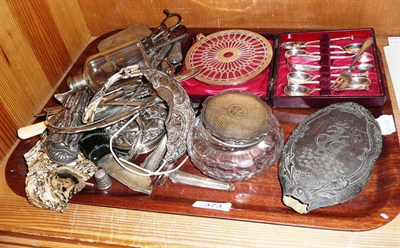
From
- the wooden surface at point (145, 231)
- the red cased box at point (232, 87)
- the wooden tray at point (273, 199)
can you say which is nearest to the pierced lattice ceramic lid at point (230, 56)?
the red cased box at point (232, 87)

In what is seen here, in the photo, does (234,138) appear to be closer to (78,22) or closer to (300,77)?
(300,77)

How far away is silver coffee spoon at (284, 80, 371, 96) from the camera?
0.86 metres

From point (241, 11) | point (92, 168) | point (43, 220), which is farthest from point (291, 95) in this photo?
point (43, 220)

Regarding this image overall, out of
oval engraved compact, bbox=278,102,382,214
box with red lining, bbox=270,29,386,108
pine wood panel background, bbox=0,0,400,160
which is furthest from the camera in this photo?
pine wood panel background, bbox=0,0,400,160

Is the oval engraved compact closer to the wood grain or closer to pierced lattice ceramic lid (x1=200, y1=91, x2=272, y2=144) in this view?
pierced lattice ceramic lid (x1=200, y1=91, x2=272, y2=144)

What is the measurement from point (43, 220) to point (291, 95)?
544mm

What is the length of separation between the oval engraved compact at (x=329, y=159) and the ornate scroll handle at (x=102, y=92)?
0.32 m

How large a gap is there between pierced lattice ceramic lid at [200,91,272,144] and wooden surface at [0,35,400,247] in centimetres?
16

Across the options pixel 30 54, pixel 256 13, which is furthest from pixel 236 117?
pixel 30 54

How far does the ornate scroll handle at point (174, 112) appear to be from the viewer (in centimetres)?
76

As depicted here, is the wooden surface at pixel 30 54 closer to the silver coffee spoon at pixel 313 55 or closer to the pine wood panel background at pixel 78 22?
the pine wood panel background at pixel 78 22

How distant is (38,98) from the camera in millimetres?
1039

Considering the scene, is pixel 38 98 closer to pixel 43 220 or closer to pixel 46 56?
pixel 46 56

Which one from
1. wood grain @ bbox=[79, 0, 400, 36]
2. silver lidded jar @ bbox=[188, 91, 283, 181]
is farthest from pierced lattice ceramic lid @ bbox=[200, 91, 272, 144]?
wood grain @ bbox=[79, 0, 400, 36]
